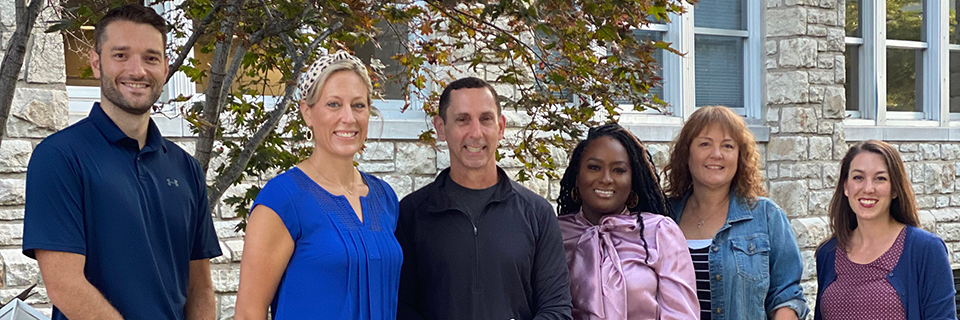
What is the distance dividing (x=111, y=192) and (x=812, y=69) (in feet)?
23.7

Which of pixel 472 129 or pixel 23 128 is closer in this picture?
pixel 472 129

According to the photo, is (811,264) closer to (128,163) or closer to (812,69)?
(812,69)

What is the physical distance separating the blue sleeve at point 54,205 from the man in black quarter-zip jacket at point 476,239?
91cm

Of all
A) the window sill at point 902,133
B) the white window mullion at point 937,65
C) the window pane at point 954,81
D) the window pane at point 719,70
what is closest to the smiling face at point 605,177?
the window pane at point 719,70

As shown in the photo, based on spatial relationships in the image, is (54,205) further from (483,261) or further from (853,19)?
(853,19)

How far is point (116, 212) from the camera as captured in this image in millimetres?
2283

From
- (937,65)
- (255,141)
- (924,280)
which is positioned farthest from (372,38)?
(937,65)

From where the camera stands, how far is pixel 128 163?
7.80 ft

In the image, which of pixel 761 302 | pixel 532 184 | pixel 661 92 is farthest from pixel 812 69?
pixel 761 302

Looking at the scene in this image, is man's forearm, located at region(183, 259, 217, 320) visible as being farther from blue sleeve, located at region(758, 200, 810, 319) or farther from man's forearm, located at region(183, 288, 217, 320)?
blue sleeve, located at region(758, 200, 810, 319)

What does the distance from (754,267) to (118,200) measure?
2.17 meters

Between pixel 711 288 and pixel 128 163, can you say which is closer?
pixel 128 163

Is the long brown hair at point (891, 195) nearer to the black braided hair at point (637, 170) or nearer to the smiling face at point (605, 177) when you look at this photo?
the black braided hair at point (637, 170)

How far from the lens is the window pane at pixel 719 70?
8281 millimetres
